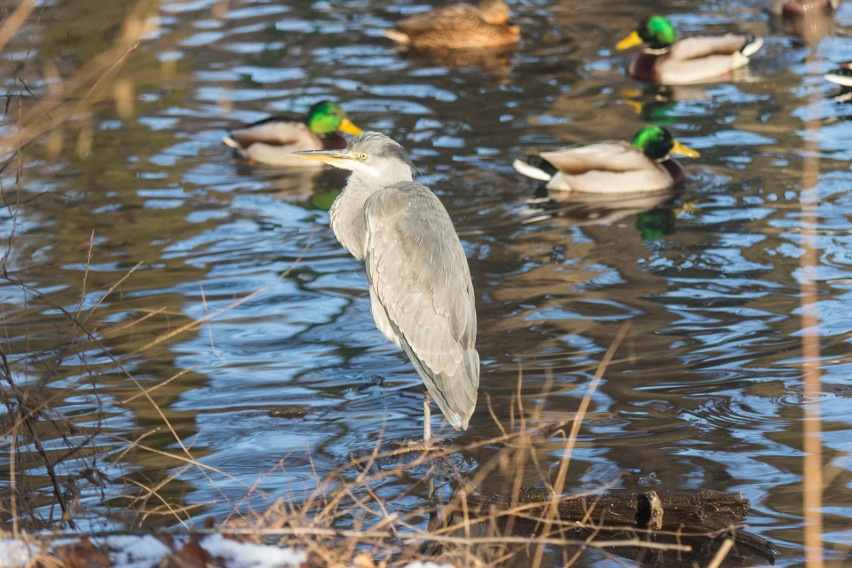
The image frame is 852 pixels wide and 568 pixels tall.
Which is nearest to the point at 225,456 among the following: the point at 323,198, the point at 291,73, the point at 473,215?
the point at 473,215

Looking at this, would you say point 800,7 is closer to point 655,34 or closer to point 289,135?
point 655,34

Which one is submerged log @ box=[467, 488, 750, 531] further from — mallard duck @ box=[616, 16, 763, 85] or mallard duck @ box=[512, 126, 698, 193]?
mallard duck @ box=[616, 16, 763, 85]

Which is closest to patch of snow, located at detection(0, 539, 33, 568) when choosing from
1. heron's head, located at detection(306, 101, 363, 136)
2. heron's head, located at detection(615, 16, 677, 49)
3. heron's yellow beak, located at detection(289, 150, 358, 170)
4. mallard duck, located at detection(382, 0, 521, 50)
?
heron's yellow beak, located at detection(289, 150, 358, 170)

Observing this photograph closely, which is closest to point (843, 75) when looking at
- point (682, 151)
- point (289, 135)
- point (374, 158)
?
point (682, 151)

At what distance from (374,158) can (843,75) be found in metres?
8.10

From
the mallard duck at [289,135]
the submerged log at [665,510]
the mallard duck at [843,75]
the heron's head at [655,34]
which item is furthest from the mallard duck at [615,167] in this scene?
the submerged log at [665,510]

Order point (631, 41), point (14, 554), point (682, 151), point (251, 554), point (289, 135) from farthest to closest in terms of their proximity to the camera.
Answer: point (631, 41) < point (289, 135) < point (682, 151) < point (251, 554) < point (14, 554)

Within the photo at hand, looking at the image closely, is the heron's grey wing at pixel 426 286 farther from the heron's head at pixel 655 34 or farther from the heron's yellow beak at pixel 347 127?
the heron's head at pixel 655 34

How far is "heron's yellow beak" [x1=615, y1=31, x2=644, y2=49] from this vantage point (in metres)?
15.4

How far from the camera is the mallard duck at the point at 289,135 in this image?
12.3 m

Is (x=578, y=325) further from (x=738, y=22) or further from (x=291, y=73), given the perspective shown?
(x=738, y=22)

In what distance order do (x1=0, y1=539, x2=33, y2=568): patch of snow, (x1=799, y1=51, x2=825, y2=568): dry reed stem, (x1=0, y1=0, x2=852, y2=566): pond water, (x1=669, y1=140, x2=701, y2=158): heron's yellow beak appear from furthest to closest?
(x1=669, y1=140, x2=701, y2=158): heron's yellow beak < (x1=0, y1=0, x2=852, y2=566): pond water < (x1=799, y1=51, x2=825, y2=568): dry reed stem < (x1=0, y1=539, x2=33, y2=568): patch of snow

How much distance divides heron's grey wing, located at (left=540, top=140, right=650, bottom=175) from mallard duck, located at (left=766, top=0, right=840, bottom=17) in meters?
6.96

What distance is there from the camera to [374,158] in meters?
6.78
